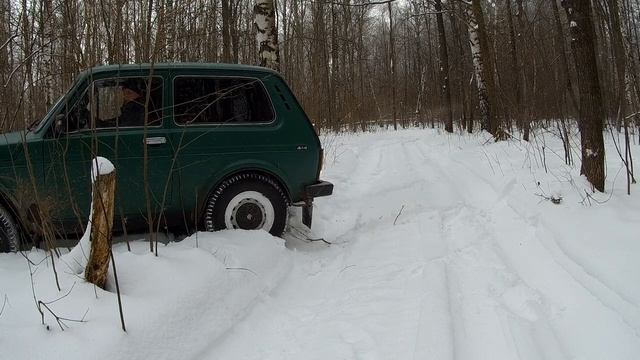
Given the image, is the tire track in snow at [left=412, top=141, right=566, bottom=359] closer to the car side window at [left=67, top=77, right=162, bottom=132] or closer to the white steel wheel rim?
the white steel wheel rim

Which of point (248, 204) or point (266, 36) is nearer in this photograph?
point (248, 204)

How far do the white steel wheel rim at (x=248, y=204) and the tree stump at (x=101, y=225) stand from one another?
5.94 ft

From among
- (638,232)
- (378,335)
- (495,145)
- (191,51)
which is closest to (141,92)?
(378,335)

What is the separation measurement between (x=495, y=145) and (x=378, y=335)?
1082 centimetres

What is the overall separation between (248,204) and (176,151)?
1121mm

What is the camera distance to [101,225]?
3.21m

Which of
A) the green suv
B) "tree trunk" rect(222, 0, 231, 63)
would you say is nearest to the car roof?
the green suv

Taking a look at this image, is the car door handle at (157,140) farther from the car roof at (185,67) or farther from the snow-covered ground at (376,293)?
the snow-covered ground at (376,293)

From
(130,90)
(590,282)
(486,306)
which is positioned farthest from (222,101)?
(590,282)

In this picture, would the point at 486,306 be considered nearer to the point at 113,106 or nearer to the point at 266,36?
the point at 113,106

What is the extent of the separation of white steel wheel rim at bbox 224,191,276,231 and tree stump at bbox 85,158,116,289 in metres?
1.81

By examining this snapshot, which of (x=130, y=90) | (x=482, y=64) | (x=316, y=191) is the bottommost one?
(x=316, y=191)

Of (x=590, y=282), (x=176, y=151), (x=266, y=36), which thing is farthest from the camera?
(x=266, y=36)

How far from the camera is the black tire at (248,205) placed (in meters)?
4.98
